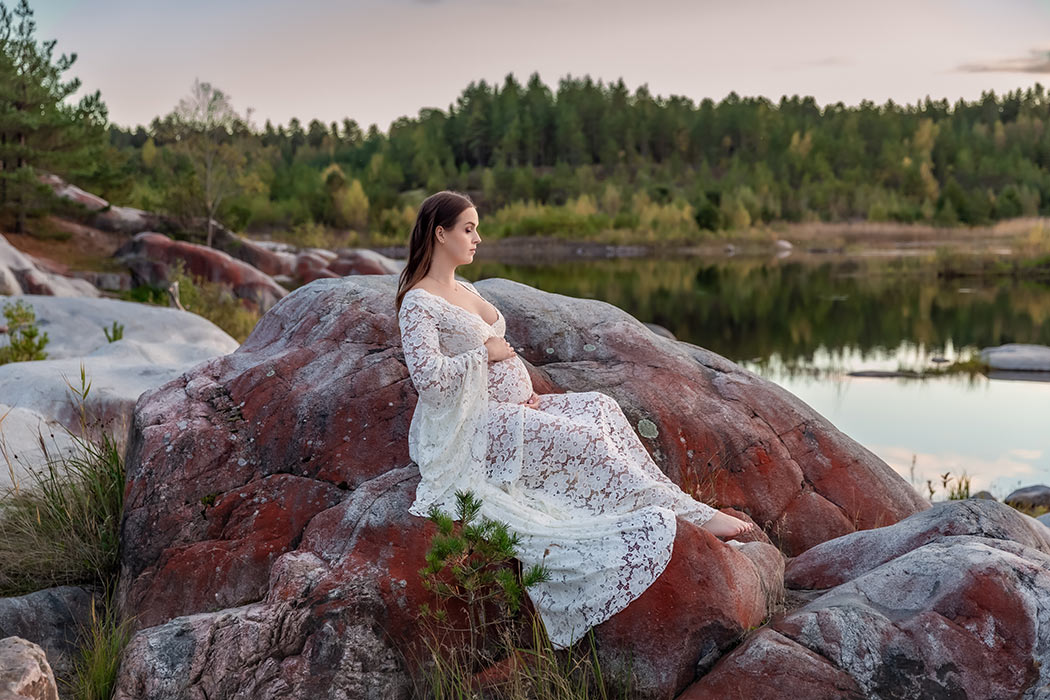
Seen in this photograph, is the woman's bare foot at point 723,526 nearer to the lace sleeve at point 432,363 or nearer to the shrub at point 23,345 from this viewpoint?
the lace sleeve at point 432,363

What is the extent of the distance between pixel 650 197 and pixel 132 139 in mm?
68499

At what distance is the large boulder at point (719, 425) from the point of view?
5723mm

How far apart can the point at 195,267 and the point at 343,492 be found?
2020 cm

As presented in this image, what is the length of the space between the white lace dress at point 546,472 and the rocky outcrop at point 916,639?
566 millimetres

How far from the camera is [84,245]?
2709cm

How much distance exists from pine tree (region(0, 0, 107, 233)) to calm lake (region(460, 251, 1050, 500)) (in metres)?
13.4

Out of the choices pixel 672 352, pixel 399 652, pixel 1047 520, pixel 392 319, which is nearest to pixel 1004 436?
pixel 1047 520

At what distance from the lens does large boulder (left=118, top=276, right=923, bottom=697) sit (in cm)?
412

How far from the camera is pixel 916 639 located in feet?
12.5

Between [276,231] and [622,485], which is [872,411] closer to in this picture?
[622,485]

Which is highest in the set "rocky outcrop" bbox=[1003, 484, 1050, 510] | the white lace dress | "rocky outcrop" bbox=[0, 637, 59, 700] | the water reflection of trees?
the white lace dress

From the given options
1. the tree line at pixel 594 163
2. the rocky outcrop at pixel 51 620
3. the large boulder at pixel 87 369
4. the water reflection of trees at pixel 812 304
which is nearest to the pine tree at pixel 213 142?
the tree line at pixel 594 163

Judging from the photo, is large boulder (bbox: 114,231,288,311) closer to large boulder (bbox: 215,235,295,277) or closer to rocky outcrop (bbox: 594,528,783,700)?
large boulder (bbox: 215,235,295,277)

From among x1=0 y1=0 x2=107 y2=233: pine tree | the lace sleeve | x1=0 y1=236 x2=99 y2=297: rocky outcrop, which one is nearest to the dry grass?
the lace sleeve
